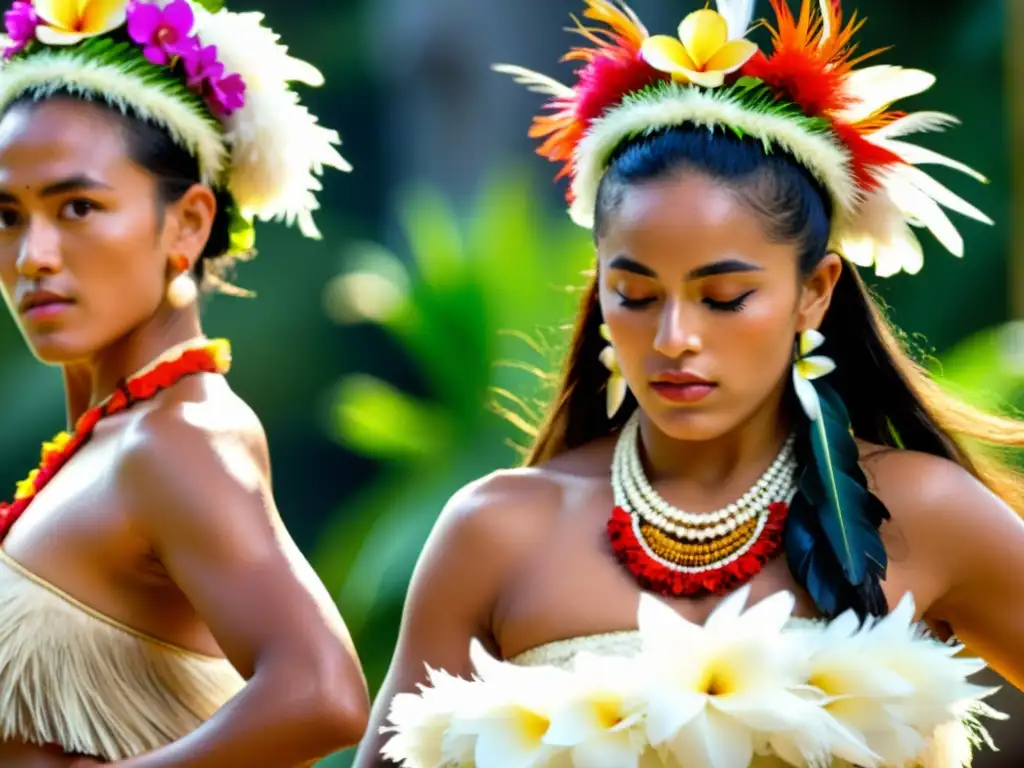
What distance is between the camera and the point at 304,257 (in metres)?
9.59

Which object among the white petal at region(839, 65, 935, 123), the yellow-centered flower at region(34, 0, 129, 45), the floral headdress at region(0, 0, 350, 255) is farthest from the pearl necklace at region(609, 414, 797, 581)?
the yellow-centered flower at region(34, 0, 129, 45)

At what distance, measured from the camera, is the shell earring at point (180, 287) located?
9.22 feet

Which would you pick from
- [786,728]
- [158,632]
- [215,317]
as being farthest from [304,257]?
[786,728]

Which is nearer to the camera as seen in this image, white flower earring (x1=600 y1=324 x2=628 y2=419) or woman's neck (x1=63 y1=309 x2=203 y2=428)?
white flower earring (x1=600 y1=324 x2=628 y2=419)

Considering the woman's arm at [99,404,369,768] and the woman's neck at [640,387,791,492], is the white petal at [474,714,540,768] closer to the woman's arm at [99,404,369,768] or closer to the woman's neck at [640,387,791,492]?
the woman's arm at [99,404,369,768]

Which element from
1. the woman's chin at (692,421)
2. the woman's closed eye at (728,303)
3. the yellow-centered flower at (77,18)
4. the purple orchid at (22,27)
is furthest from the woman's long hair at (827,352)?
the purple orchid at (22,27)

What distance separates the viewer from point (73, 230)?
2.68m

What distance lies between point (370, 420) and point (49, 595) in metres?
2.89

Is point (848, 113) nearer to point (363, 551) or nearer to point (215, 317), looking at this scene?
point (363, 551)

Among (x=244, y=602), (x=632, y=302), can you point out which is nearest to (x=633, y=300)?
(x=632, y=302)

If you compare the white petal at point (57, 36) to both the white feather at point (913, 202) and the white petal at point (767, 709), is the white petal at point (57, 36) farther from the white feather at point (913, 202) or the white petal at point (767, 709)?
the white petal at point (767, 709)

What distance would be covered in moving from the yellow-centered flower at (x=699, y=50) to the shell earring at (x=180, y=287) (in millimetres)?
784

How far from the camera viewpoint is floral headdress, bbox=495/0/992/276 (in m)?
2.51

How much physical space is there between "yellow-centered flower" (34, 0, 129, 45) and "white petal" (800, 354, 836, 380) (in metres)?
1.16
